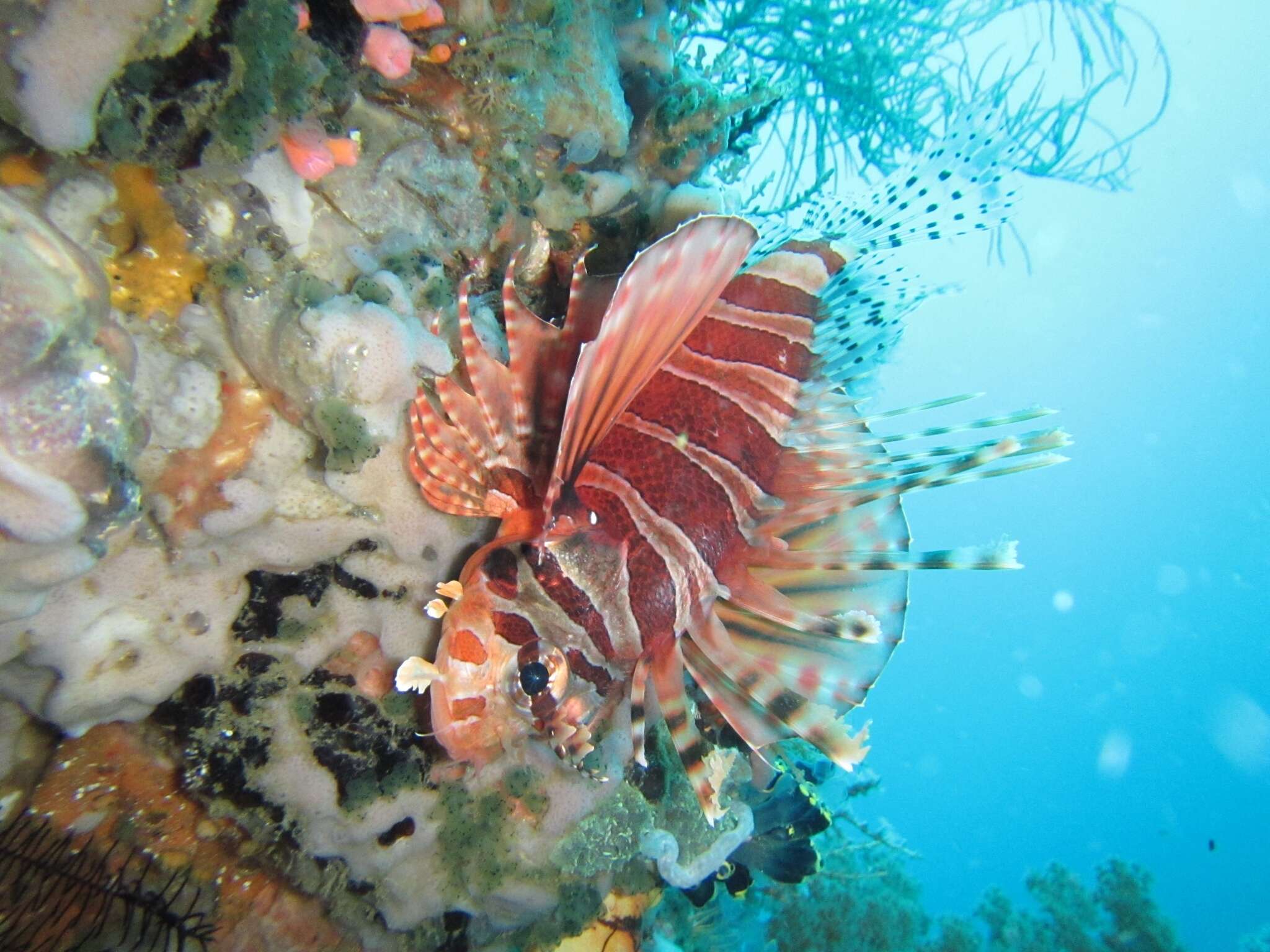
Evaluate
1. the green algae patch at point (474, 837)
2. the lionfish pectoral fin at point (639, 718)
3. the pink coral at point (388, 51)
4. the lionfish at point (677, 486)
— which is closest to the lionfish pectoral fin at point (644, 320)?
the lionfish at point (677, 486)

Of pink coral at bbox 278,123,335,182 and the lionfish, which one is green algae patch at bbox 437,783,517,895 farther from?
pink coral at bbox 278,123,335,182

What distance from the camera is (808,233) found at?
12.5 feet

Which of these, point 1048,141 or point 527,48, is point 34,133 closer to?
point 527,48

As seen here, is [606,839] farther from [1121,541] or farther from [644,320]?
[1121,541]

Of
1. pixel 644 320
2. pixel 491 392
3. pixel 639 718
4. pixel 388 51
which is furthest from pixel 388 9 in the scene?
pixel 639 718

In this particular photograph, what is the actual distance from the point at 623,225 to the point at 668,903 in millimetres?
4658

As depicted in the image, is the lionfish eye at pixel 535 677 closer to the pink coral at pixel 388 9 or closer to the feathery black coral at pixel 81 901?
the feathery black coral at pixel 81 901

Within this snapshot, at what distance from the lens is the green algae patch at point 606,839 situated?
3311mm

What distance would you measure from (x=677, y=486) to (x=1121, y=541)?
412 feet

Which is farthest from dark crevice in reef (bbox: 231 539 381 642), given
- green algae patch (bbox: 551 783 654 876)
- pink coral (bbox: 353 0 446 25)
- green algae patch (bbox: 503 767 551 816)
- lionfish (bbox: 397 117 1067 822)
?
pink coral (bbox: 353 0 446 25)

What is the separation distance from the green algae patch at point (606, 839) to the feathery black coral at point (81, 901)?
1450mm

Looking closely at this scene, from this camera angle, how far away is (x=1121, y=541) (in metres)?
106

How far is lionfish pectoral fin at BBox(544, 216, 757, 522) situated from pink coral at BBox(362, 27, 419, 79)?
4.52 feet

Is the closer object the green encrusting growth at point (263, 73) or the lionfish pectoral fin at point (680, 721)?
the green encrusting growth at point (263, 73)
